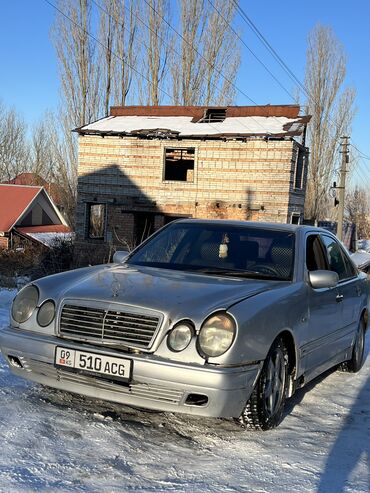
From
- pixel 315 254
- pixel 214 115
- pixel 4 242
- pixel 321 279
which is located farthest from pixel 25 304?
pixel 4 242

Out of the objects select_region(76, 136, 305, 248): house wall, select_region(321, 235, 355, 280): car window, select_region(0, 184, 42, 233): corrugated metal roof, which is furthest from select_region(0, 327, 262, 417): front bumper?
select_region(0, 184, 42, 233): corrugated metal roof

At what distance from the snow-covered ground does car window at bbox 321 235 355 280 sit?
1.54m

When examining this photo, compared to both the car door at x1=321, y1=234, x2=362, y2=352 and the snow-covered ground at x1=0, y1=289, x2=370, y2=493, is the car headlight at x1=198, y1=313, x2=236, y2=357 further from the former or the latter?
the car door at x1=321, y1=234, x2=362, y2=352

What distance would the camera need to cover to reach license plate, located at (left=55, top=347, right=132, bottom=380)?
3268 mm

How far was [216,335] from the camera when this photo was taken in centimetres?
327

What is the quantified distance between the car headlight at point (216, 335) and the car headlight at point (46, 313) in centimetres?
107

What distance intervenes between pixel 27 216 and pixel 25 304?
28101 millimetres

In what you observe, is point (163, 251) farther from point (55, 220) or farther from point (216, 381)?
point (55, 220)

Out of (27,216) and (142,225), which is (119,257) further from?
(27,216)

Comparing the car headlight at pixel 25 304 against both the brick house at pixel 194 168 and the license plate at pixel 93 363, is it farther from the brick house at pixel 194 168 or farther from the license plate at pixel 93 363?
the brick house at pixel 194 168

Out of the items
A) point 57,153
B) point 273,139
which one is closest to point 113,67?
point 57,153

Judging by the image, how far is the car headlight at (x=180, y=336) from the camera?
327 centimetres

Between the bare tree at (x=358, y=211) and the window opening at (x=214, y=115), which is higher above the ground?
the window opening at (x=214, y=115)

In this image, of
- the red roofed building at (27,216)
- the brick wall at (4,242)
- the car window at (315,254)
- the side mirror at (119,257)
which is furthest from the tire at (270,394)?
the brick wall at (4,242)
